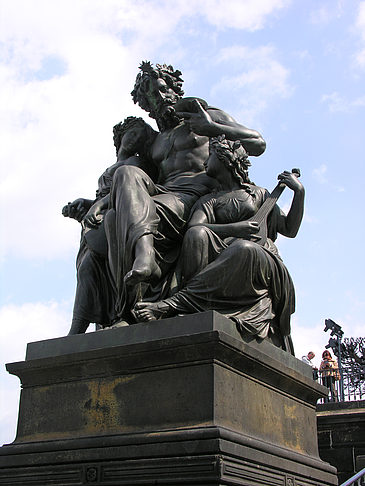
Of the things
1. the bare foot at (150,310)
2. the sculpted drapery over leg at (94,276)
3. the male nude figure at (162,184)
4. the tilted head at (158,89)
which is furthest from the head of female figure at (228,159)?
the bare foot at (150,310)

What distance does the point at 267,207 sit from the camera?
599cm

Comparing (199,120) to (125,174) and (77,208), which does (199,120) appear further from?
(77,208)

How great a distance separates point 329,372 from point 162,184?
1243cm

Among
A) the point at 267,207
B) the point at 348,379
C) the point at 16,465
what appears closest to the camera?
the point at 16,465

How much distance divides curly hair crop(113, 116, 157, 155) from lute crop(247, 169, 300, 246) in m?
1.40

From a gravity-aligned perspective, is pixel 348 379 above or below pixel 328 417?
above

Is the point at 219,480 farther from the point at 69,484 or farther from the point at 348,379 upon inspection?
the point at 348,379

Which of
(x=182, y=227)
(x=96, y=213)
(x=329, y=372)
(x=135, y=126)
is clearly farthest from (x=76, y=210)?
(x=329, y=372)

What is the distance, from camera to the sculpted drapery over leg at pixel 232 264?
510cm

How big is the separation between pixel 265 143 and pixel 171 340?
2.61 metres

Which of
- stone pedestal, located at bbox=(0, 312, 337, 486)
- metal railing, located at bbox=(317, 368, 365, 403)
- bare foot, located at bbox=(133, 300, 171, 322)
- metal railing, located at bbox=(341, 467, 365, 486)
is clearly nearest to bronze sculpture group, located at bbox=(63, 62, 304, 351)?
bare foot, located at bbox=(133, 300, 171, 322)

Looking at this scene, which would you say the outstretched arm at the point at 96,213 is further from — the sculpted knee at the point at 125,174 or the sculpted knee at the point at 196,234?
the sculpted knee at the point at 196,234

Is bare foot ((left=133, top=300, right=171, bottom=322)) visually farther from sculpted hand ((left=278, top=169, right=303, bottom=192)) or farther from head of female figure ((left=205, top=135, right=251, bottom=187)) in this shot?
sculpted hand ((left=278, top=169, right=303, bottom=192))

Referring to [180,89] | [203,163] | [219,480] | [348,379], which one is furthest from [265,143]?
[348,379]
